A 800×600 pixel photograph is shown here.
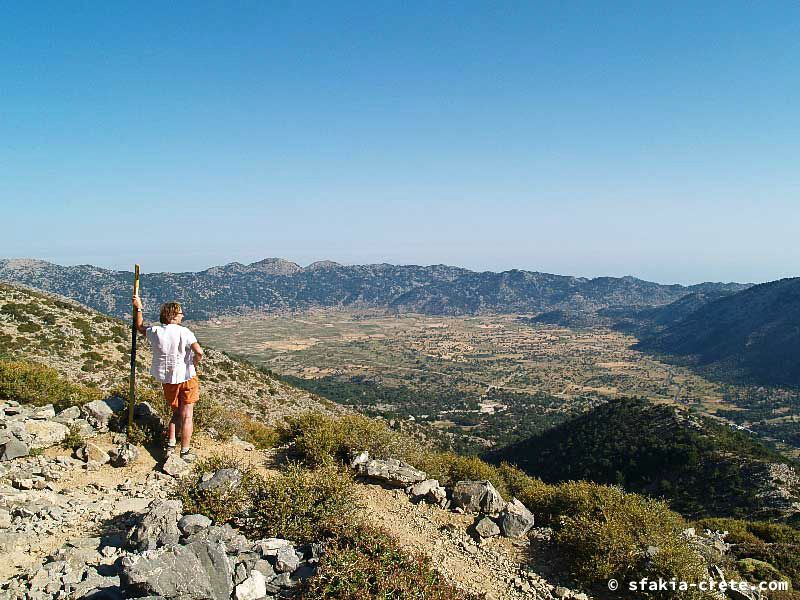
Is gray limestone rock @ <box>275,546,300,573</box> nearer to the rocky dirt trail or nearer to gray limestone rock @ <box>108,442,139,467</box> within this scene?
the rocky dirt trail

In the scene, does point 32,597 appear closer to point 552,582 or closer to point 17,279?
point 552,582

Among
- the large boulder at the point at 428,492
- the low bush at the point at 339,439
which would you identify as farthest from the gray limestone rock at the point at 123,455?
the large boulder at the point at 428,492

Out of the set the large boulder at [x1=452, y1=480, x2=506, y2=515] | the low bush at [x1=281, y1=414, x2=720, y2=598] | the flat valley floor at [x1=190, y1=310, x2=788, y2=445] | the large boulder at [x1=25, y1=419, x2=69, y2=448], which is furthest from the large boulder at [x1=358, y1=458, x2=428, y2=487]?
the flat valley floor at [x1=190, y1=310, x2=788, y2=445]

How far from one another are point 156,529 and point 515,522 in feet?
20.4

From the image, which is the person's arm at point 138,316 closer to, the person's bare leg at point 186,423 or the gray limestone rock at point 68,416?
the person's bare leg at point 186,423

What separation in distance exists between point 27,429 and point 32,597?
16.8 feet

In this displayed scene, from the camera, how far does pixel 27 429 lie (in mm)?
8383

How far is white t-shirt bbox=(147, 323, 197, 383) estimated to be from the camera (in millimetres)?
7793

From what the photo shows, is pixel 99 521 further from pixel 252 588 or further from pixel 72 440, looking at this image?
pixel 252 588

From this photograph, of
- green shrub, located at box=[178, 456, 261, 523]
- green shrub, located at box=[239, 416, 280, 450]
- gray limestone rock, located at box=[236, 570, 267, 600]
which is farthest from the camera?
green shrub, located at box=[239, 416, 280, 450]

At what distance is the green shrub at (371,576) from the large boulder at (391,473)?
11.5 feet

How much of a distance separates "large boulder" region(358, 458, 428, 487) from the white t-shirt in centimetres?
434

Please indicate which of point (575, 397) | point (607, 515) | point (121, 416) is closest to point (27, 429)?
point (121, 416)

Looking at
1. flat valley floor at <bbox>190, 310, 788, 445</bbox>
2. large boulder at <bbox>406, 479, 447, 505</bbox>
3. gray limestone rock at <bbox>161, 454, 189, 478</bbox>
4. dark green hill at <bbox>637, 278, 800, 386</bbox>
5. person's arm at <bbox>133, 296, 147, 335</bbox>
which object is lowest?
flat valley floor at <bbox>190, 310, 788, 445</bbox>
